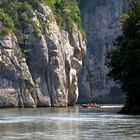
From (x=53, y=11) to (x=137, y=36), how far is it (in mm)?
67665

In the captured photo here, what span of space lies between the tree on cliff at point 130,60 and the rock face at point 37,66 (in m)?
41.9

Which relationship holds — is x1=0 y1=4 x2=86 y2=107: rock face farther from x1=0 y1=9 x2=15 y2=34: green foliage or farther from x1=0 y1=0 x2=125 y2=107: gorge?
x1=0 y1=9 x2=15 y2=34: green foliage

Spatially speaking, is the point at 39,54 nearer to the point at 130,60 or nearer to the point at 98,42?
the point at 130,60

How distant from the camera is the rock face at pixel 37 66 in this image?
399 ft

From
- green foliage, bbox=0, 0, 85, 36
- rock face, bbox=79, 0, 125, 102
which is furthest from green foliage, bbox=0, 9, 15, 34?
rock face, bbox=79, 0, 125, 102

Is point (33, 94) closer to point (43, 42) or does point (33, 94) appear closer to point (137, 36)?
point (43, 42)

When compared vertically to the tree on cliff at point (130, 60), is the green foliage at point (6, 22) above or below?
above

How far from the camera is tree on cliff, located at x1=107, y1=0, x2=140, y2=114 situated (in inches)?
2901

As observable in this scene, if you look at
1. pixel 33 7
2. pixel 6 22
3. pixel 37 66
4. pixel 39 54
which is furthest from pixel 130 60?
pixel 33 7

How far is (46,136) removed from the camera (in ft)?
130

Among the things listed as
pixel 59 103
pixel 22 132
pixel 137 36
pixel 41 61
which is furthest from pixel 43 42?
pixel 22 132

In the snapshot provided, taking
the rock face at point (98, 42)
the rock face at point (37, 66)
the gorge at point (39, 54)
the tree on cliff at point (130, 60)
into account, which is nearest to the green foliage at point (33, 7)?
the gorge at point (39, 54)

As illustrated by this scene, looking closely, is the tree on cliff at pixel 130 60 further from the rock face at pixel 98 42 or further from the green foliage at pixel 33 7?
the rock face at pixel 98 42

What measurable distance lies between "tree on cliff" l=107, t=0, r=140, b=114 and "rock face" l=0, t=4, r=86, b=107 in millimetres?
41884
